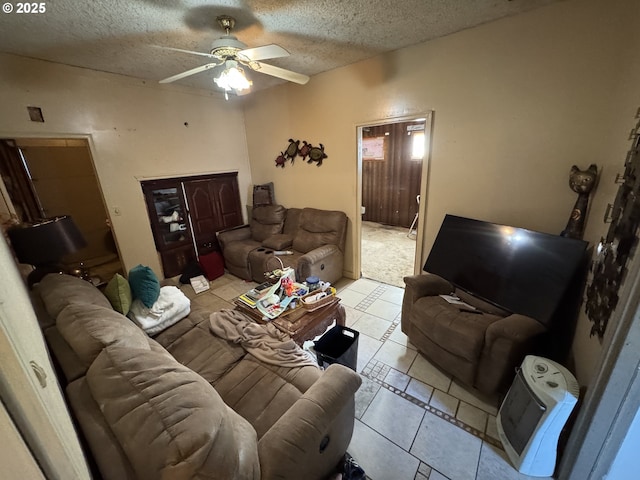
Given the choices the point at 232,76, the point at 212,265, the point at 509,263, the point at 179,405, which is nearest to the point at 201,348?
the point at 179,405

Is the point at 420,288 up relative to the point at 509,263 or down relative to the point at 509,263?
down

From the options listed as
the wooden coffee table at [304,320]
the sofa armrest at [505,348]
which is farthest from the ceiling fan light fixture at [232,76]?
→ the sofa armrest at [505,348]

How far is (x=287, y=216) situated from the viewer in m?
3.89

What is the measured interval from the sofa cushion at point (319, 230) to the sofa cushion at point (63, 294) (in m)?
2.23

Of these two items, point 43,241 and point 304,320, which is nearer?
point 43,241

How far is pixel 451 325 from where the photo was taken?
180cm

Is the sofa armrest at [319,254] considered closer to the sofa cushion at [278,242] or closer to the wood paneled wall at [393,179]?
the sofa cushion at [278,242]

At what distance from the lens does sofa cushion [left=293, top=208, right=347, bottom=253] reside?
11.0 feet

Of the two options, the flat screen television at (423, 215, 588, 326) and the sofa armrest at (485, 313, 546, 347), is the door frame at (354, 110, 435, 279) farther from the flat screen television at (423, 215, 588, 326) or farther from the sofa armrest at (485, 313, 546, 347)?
the sofa armrest at (485, 313, 546, 347)

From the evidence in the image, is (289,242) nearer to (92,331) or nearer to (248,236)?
(248,236)

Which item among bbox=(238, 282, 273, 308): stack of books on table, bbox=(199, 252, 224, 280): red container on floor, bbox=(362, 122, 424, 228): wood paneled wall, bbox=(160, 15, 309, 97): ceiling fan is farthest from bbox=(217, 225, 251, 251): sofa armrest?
bbox=(362, 122, 424, 228): wood paneled wall

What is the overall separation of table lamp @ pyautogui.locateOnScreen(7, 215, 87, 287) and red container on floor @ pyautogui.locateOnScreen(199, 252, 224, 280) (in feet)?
5.70

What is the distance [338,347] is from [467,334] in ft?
2.96

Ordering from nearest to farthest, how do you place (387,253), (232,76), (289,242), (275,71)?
1. (232,76)
2. (275,71)
3. (289,242)
4. (387,253)
